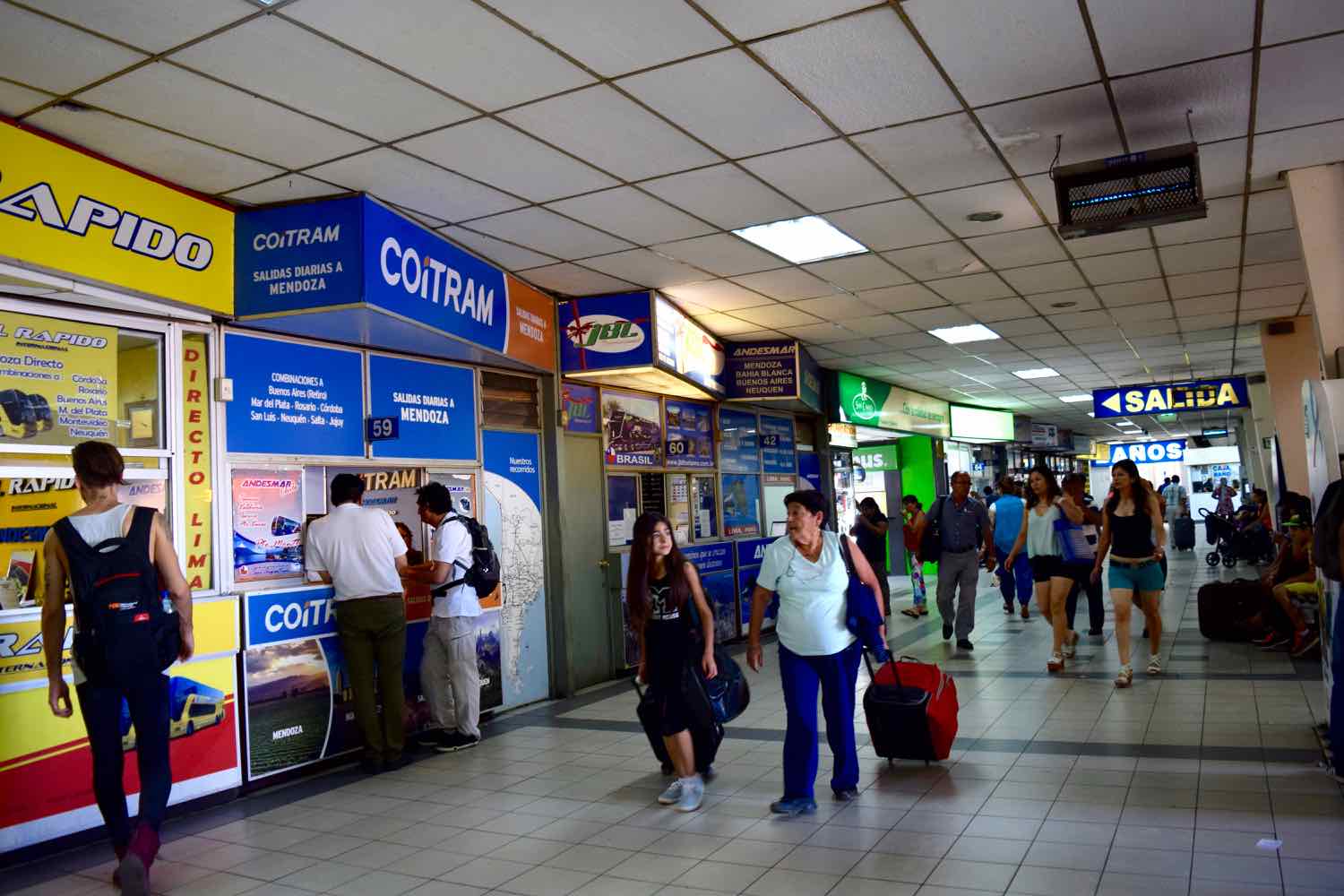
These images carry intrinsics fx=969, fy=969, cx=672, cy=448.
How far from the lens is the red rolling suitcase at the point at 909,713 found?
15.6 feet

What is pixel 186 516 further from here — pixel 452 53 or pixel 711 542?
pixel 711 542

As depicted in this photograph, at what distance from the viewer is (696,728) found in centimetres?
458

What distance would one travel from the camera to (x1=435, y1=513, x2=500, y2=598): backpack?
5.96 m

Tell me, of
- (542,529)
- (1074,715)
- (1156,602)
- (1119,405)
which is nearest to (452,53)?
(542,529)

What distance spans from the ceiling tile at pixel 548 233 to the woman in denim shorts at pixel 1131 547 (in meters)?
3.74

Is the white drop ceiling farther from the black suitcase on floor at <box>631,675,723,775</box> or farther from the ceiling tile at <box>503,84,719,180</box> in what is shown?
the black suitcase on floor at <box>631,675,723,775</box>

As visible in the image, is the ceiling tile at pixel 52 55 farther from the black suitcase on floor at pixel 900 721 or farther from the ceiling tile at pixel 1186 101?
the ceiling tile at pixel 1186 101

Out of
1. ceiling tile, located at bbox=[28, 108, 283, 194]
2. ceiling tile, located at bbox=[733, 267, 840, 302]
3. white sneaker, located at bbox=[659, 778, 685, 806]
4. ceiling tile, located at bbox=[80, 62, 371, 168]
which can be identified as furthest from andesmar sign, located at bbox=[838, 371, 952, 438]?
ceiling tile, located at bbox=[80, 62, 371, 168]

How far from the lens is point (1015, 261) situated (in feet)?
25.4

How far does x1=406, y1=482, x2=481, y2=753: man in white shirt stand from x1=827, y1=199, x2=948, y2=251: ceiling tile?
3.13m

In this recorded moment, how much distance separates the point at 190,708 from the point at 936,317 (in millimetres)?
7573

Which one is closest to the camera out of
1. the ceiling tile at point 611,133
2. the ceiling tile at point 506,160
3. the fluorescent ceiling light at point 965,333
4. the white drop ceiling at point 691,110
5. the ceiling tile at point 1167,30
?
the white drop ceiling at point 691,110

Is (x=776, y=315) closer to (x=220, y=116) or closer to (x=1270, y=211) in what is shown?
(x=1270, y=211)

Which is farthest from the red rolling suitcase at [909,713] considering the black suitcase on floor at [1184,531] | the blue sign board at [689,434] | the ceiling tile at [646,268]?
the black suitcase on floor at [1184,531]
